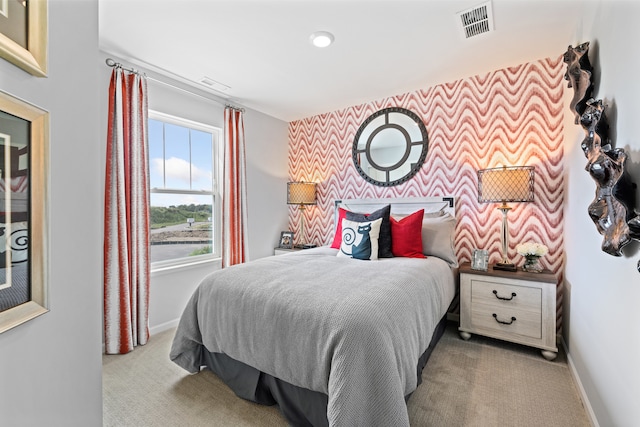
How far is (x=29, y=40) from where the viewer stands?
570 mm

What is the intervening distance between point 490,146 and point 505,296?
1.40 meters

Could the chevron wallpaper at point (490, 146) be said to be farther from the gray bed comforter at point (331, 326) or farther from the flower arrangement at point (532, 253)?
the gray bed comforter at point (331, 326)

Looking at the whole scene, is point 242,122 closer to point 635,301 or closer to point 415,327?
point 415,327

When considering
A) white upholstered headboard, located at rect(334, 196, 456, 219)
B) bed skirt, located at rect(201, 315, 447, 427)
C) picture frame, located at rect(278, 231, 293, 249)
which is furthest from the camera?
picture frame, located at rect(278, 231, 293, 249)

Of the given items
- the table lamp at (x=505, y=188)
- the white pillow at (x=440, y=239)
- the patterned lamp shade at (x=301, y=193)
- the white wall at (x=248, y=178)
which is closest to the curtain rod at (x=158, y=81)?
the white wall at (x=248, y=178)

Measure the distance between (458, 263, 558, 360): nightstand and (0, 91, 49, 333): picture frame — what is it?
8.68ft

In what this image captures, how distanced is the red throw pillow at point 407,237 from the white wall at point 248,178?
183 centimetres

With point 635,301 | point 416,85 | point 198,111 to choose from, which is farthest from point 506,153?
point 198,111

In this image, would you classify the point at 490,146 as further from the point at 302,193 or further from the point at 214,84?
the point at 214,84

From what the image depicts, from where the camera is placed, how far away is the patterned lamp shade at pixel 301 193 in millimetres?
3760

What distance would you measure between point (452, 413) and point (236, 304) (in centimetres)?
136

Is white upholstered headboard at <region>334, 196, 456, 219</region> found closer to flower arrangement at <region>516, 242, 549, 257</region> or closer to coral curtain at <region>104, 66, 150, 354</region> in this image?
flower arrangement at <region>516, 242, 549, 257</region>

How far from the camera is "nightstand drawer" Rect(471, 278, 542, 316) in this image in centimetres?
220

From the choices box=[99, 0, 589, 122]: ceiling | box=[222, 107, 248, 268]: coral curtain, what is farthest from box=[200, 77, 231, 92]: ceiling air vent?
box=[222, 107, 248, 268]: coral curtain
